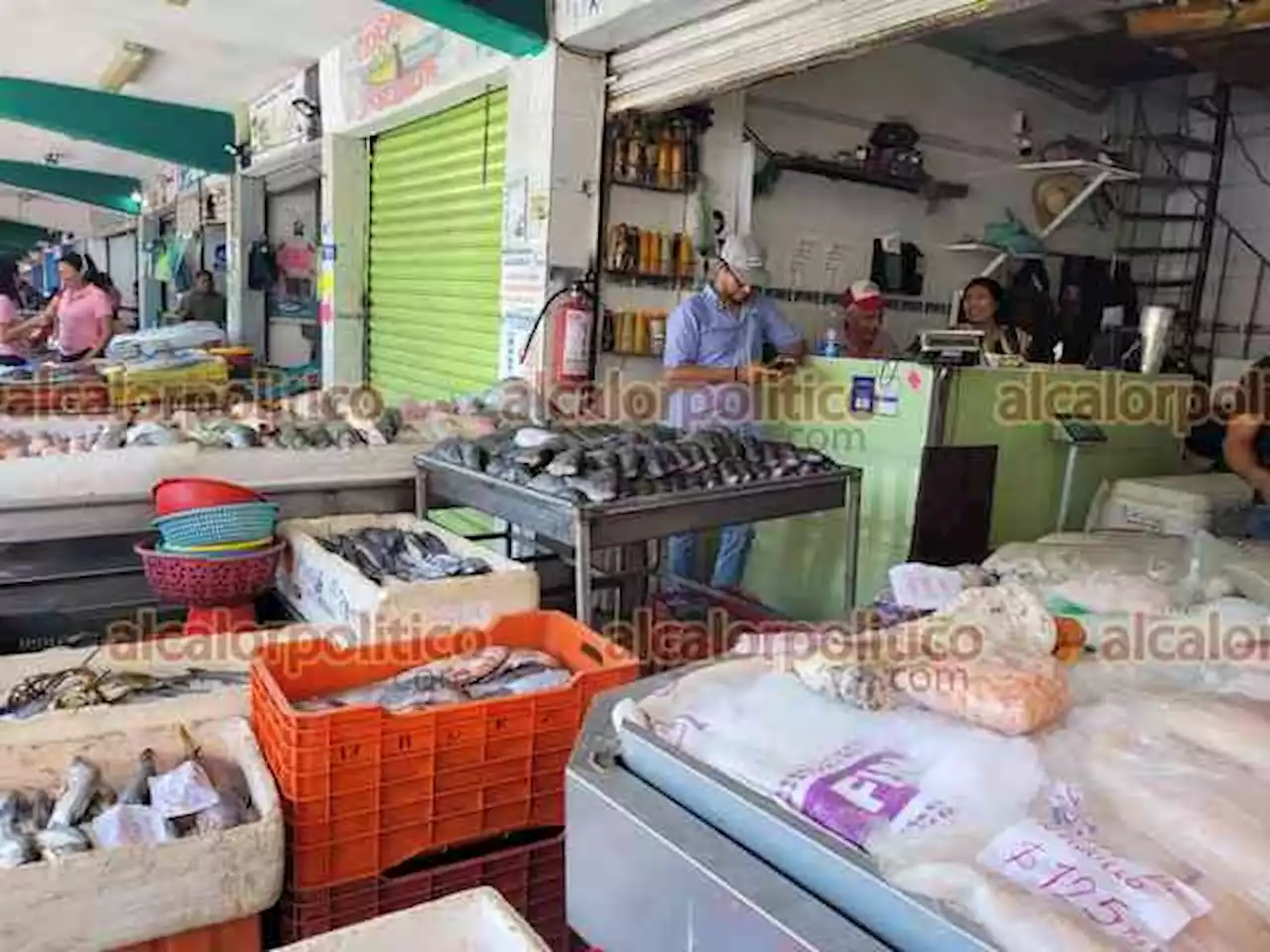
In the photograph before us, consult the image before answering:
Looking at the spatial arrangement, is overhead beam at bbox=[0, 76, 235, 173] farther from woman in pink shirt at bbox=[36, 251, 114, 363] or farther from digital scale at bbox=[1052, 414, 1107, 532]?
digital scale at bbox=[1052, 414, 1107, 532]

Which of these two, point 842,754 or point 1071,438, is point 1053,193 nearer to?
point 1071,438

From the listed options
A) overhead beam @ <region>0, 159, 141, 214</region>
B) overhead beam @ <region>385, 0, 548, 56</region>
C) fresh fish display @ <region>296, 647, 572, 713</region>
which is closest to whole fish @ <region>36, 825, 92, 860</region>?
fresh fish display @ <region>296, 647, 572, 713</region>

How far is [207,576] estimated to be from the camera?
8.68 feet

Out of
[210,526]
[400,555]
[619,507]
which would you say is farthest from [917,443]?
[210,526]

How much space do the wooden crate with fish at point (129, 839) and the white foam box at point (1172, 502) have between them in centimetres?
360

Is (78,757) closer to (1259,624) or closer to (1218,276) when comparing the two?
(1259,624)

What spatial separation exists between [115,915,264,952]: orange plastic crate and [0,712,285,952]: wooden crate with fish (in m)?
0.02

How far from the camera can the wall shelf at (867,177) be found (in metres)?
5.04

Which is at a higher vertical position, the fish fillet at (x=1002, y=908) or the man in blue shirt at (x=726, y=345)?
the man in blue shirt at (x=726, y=345)

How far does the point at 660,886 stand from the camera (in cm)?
101

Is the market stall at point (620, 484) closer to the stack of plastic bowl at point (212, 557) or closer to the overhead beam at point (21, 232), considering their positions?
the stack of plastic bowl at point (212, 557)

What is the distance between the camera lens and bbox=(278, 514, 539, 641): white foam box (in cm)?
240

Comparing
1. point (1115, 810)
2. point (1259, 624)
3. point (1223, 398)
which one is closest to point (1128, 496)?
point (1223, 398)

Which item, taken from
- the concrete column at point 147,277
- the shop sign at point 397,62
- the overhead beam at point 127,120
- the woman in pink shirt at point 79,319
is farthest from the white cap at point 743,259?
the concrete column at point 147,277
